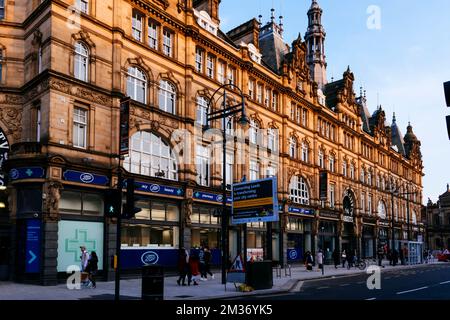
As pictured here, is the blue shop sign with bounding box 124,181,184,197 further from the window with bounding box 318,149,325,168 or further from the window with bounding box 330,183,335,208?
the window with bounding box 330,183,335,208

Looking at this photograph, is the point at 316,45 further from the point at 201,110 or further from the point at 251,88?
the point at 201,110

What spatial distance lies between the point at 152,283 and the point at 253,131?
26967mm

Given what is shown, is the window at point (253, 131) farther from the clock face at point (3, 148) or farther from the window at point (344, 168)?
the clock face at point (3, 148)

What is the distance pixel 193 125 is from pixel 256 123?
9.42 m

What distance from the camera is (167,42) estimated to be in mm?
32844

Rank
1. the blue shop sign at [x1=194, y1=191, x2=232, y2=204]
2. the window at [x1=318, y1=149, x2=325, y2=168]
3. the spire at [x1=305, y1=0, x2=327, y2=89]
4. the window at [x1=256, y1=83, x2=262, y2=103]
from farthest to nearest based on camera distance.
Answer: the spire at [x1=305, y1=0, x2=327, y2=89] → the window at [x1=318, y1=149, x2=325, y2=168] → the window at [x1=256, y1=83, x2=262, y2=103] → the blue shop sign at [x1=194, y1=191, x2=232, y2=204]

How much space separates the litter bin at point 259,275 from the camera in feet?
72.2

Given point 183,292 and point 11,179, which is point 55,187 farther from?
point 183,292

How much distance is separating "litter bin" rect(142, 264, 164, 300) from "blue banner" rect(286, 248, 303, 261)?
30.1 meters

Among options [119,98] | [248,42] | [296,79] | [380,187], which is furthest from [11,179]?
[380,187]

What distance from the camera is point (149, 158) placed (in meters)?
30.1

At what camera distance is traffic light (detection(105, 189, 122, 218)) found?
623 inches

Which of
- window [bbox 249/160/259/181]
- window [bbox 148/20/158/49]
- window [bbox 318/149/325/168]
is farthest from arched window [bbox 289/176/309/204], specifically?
window [bbox 148/20/158/49]

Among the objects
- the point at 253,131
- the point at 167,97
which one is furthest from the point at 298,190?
the point at 167,97
